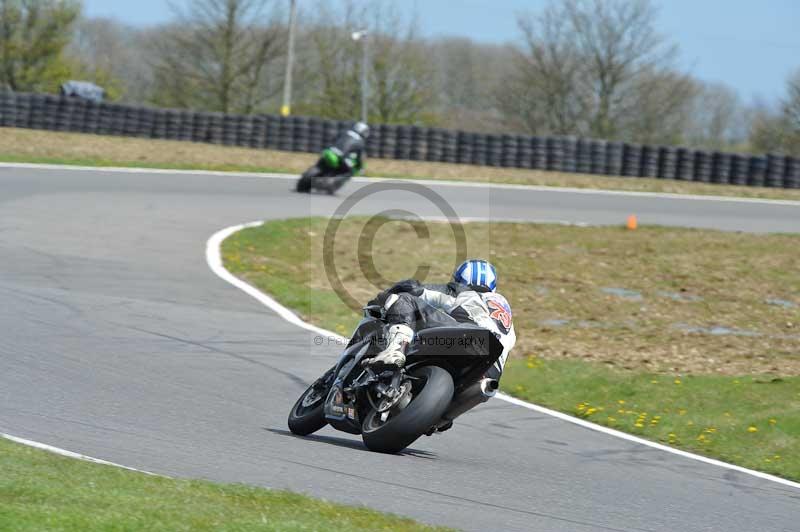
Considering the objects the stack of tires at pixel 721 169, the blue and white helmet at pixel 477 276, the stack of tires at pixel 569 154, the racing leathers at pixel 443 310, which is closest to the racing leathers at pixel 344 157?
the stack of tires at pixel 569 154

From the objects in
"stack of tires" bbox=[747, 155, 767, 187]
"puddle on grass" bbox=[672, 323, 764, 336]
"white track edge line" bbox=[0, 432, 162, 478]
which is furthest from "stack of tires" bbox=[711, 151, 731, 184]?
"white track edge line" bbox=[0, 432, 162, 478]

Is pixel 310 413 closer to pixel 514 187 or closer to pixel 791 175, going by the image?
pixel 514 187

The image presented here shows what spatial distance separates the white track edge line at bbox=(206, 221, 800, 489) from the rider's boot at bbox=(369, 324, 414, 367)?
2828 millimetres

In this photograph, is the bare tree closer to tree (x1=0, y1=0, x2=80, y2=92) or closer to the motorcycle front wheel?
tree (x1=0, y1=0, x2=80, y2=92)

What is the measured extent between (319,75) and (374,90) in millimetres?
3595

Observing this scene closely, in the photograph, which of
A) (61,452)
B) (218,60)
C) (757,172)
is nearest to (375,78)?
(218,60)

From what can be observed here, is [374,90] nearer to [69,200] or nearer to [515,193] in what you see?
[515,193]

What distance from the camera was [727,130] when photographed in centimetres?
8081

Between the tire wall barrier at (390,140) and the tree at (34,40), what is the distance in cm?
1944

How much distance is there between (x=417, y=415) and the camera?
6.61 metres

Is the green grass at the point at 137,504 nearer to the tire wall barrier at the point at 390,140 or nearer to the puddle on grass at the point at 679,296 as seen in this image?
the puddle on grass at the point at 679,296

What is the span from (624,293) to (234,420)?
9.62 m

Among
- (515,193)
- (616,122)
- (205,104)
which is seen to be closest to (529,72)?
(616,122)

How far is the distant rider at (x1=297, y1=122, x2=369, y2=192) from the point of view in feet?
74.4
